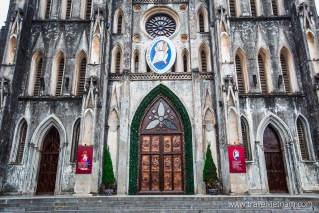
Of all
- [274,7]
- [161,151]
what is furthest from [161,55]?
[274,7]

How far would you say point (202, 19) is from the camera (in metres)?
19.9

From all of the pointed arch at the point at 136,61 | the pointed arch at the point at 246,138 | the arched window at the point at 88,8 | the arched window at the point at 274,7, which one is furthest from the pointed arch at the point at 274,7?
the arched window at the point at 88,8

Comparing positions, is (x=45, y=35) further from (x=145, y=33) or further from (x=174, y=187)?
(x=174, y=187)

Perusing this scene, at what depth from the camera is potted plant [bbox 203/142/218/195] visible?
15.4 m

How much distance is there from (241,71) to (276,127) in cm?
400

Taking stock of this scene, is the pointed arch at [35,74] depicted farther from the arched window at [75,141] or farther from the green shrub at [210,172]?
the green shrub at [210,172]

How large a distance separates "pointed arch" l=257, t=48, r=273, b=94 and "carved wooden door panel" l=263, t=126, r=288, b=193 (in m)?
2.42

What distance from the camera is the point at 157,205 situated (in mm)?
11742

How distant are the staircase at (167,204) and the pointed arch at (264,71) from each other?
25.8 ft

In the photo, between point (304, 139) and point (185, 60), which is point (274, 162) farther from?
point (185, 60)

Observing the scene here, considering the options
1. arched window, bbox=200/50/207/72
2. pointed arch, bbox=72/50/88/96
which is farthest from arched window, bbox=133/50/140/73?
arched window, bbox=200/50/207/72

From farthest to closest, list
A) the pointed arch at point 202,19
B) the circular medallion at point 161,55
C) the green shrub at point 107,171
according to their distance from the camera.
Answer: the pointed arch at point 202,19
the circular medallion at point 161,55
the green shrub at point 107,171

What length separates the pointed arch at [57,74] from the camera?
18.1 m

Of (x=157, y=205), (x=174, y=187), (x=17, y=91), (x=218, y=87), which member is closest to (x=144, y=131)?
(x=174, y=187)
